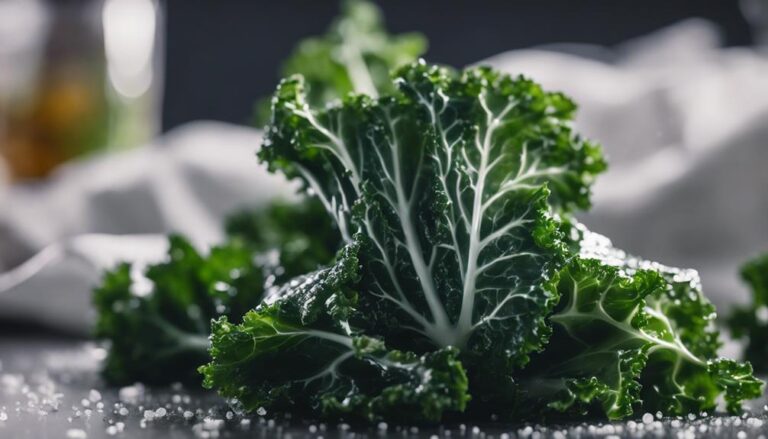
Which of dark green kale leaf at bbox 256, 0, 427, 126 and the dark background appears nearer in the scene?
dark green kale leaf at bbox 256, 0, 427, 126

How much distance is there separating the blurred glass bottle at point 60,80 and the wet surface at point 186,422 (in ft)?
4.13

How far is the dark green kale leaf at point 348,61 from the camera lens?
183 cm

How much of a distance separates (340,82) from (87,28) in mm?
1097

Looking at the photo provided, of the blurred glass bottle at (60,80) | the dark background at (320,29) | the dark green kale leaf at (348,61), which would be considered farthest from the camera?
the dark background at (320,29)

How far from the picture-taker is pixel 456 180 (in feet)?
3.78

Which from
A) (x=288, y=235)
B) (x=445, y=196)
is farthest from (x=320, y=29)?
(x=445, y=196)

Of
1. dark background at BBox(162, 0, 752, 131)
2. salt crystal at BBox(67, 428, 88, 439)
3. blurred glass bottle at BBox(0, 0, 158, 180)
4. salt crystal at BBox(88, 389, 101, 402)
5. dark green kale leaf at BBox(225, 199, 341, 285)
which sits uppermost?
dark background at BBox(162, 0, 752, 131)

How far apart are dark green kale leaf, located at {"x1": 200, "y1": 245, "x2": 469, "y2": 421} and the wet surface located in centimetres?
3

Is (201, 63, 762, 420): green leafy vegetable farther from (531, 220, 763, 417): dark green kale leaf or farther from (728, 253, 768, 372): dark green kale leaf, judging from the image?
(728, 253, 768, 372): dark green kale leaf

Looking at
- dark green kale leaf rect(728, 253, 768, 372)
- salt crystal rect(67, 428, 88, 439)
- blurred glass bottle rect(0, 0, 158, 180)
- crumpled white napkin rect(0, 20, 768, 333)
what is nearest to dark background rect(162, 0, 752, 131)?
crumpled white napkin rect(0, 20, 768, 333)

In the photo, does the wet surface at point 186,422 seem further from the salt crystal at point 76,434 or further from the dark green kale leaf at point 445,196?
the dark green kale leaf at point 445,196

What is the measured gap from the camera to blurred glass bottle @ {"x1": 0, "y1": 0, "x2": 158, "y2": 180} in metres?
2.63

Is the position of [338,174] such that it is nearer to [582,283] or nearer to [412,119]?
[412,119]

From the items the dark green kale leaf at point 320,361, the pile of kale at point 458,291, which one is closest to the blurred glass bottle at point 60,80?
the pile of kale at point 458,291
